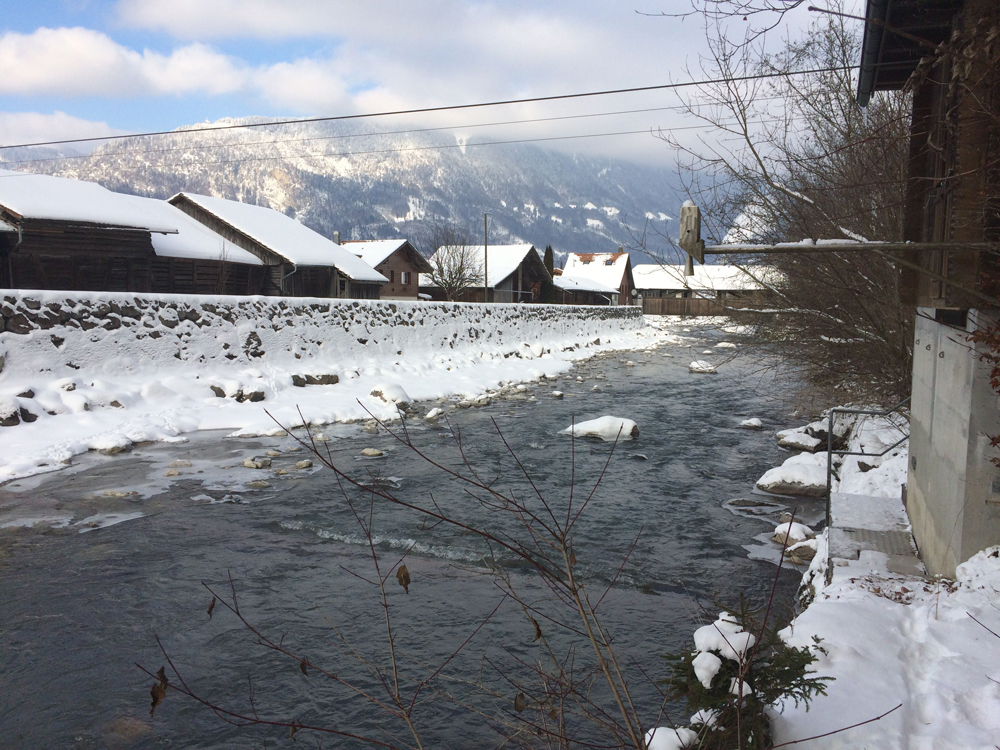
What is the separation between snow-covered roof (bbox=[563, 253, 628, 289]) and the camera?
65762mm

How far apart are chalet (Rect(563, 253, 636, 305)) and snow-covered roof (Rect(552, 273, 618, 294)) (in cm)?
185

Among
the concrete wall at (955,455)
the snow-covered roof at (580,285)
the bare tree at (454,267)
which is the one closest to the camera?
the concrete wall at (955,455)

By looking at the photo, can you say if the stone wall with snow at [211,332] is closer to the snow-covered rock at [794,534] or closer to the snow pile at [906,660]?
the snow-covered rock at [794,534]

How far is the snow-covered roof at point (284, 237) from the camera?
93.6 ft

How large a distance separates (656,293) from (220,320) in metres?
69.3

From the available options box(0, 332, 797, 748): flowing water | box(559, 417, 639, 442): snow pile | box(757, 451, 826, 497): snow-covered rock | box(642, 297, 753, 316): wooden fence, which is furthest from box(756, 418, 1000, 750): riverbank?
box(642, 297, 753, 316): wooden fence

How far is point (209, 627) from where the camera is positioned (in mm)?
4723

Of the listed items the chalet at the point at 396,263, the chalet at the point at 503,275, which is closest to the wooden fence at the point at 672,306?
the chalet at the point at 503,275

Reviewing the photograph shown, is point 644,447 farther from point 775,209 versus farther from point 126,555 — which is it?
point 126,555

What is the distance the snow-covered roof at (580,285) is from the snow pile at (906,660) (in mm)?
48599

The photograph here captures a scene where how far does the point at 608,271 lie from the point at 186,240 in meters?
47.8

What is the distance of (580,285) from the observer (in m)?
56.9

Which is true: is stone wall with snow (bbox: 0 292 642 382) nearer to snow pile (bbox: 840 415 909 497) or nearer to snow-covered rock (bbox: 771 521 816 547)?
snow pile (bbox: 840 415 909 497)

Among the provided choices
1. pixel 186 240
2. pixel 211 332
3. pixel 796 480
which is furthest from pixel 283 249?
pixel 796 480
